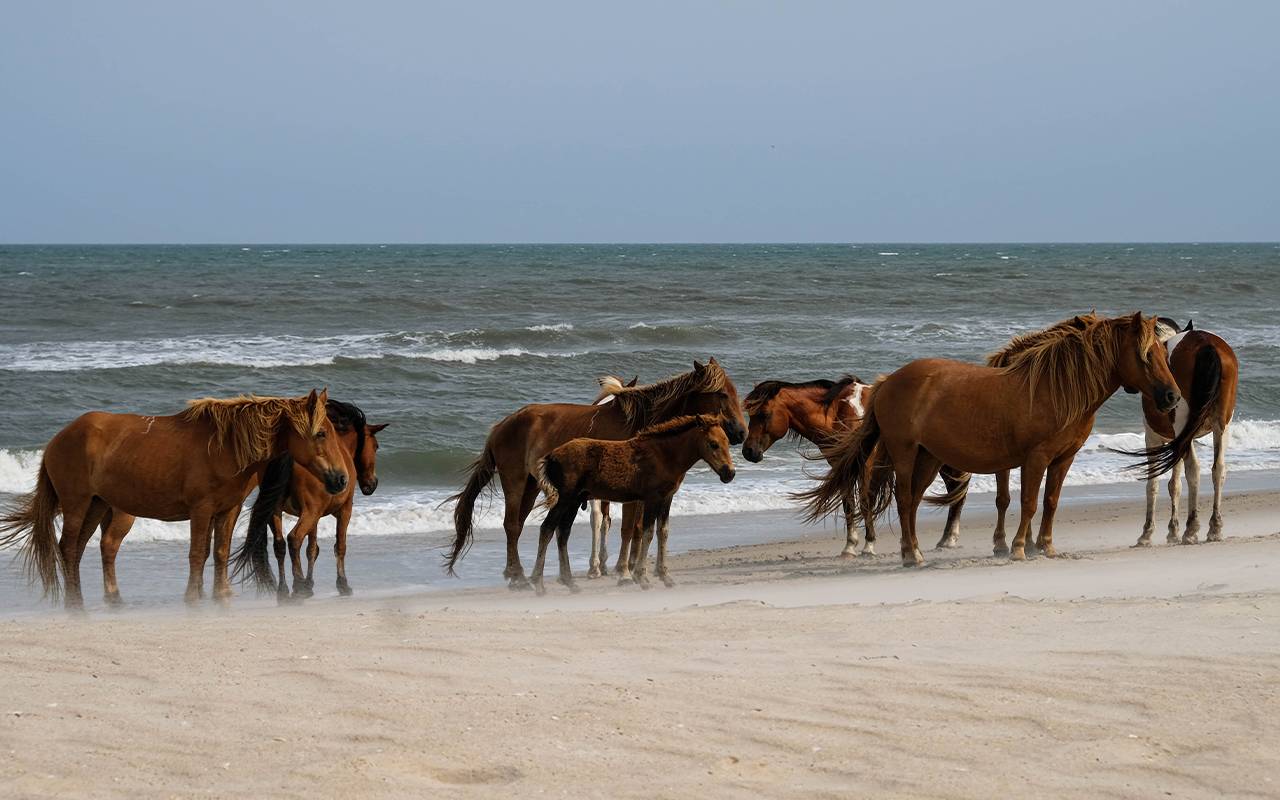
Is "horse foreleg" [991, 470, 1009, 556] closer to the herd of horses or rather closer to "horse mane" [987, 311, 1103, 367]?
the herd of horses

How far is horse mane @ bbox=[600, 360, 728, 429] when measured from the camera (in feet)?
29.7

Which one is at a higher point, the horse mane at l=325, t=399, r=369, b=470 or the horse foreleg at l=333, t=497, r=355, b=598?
the horse mane at l=325, t=399, r=369, b=470

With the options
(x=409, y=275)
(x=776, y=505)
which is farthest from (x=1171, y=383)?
(x=409, y=275)

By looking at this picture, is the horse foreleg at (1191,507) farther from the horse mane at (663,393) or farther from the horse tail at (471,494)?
the horse tail at (471,494)

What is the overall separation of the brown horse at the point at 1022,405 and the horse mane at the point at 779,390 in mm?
1581

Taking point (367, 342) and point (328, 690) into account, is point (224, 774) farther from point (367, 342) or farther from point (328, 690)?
point (367, 342)

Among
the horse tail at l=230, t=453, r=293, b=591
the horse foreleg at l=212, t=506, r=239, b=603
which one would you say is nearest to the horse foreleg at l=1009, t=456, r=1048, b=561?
the horse tail at l=230, t=453, r=293, b=591

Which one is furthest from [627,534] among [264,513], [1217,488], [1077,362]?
[1217,488]

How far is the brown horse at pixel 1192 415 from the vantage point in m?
9.85

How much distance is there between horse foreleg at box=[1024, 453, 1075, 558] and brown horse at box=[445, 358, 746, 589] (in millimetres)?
2156

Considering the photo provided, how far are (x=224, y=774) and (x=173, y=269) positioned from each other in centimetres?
6764

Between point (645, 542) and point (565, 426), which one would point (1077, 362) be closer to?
point (645, 542)

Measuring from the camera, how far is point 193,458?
7766 millimetres

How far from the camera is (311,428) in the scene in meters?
7.75
